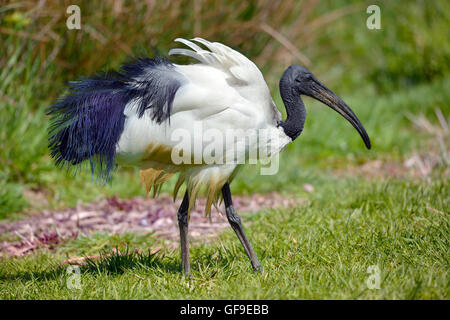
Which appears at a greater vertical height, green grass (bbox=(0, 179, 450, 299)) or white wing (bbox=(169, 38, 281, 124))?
white wing (bbox=(169, 38, 281, 124))

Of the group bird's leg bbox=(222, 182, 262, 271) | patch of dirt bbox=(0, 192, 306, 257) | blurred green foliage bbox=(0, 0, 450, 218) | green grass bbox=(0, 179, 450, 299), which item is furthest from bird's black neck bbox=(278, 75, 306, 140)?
patch of dirt bbox=(0, 192, 306, 257)

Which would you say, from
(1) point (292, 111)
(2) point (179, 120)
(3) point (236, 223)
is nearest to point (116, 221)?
(3) point (236, 223)

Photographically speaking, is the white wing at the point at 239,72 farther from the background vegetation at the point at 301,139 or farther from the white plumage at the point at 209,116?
the background vegetation at the point at 301,139

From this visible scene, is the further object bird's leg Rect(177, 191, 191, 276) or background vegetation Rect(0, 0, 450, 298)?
bird's leg Rect(177, 191, 191, 276)

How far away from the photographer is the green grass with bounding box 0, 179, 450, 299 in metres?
2.96

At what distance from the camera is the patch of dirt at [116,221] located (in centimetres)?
448

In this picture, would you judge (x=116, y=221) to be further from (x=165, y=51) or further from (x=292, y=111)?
(x=165, y=51)

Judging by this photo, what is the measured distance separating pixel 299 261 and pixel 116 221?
6.82ft

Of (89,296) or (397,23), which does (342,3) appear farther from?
(89,296)

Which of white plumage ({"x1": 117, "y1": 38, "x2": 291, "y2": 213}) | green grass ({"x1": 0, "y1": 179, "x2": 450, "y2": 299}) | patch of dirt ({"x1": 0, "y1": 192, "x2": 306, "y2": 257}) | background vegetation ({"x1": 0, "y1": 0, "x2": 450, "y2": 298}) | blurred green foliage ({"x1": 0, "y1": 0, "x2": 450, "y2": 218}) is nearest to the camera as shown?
green grass ({"x1": 0, "y1": 179, "x2": 450, "y2": 299})

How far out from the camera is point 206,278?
3.32m

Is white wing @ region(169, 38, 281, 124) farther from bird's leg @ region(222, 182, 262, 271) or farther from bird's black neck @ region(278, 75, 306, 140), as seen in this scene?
bird's leg @ region(222, 182, 262, 271)
